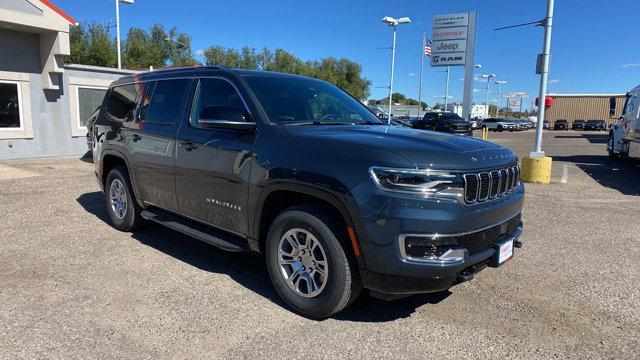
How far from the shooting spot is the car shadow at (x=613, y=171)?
1061 cm

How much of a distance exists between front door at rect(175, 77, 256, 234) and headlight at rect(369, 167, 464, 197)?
4.07 ft

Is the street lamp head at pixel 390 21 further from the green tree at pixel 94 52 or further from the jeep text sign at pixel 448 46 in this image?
the green tree at pixel 94 52

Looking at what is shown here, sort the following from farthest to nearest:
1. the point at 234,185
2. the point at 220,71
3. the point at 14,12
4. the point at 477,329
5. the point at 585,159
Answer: the point at 585,159 < the point at 14,12 < the point at 220,71 < the point at 234,185 < the point at 477,329

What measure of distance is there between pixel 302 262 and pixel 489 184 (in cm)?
150

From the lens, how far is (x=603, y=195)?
30.7 feet

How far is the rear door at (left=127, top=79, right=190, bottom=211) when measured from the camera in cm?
471

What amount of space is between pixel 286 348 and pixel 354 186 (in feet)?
3.89

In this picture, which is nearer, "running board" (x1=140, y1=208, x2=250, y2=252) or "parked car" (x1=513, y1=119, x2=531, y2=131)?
"running board" (x1=140, y1=208, x2=250, y2=252)

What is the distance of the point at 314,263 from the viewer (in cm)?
349

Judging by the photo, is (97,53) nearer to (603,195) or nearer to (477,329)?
(603,195)

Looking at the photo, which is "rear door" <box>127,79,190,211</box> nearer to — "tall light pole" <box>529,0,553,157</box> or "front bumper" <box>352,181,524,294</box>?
"front bumper" <box>352,181,524,294</box>

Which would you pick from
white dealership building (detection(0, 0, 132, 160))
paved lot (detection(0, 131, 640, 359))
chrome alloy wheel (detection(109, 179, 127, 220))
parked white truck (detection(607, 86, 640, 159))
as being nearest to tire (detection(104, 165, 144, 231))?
chrome alloy wheel (detection(109, 179, 127, 220))

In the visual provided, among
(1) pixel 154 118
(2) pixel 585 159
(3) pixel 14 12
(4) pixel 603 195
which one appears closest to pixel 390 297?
(1) pixel 154 118

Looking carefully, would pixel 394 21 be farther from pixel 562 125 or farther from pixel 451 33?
pixel 562 125
